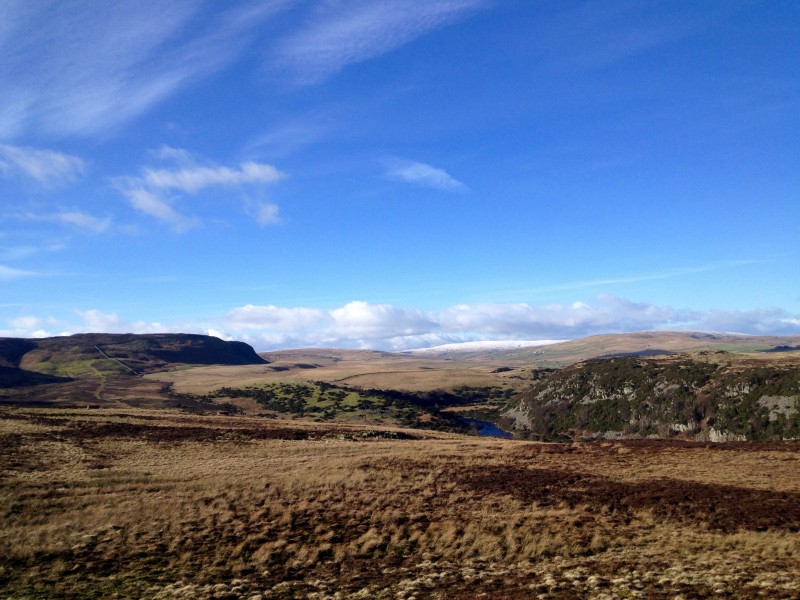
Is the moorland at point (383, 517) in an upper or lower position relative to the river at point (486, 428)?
upper

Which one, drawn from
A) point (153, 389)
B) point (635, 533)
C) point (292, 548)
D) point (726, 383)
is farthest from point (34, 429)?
point (153, 389)

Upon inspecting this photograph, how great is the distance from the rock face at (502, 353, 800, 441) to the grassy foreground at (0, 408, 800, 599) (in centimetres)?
2752

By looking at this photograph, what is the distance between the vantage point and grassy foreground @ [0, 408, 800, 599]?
15203 millimetres

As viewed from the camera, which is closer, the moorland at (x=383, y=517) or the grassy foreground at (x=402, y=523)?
the grassy foreground at (x=402, y=523)

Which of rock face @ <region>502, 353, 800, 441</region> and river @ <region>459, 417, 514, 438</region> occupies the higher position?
rock face @ <region>502, 353, 800, 441</region>

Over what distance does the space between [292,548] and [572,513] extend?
42.1 ft

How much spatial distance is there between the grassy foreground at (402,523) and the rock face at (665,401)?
90.3 ft

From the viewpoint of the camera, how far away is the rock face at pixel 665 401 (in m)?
60.2

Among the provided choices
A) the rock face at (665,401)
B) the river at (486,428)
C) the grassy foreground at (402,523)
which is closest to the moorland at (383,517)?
the grassy foreground at (402,523)

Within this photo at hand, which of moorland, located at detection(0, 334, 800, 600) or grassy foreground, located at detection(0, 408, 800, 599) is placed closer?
grassy foreground, located at detection(0, 408, 800, 599)

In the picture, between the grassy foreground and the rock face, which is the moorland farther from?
the rock face

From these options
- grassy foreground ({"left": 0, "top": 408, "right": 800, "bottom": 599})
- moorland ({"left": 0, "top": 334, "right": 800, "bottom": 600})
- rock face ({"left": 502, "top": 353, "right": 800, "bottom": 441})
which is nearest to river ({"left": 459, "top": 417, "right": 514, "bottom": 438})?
rock face ({"left": 502, "top": 353, "right": 800, "bottom": 441})

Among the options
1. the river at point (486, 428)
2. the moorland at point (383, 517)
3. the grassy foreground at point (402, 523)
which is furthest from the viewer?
the river at point (486, 428)

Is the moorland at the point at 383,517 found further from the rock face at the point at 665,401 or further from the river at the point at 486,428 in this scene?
the river at the point at 486,428
